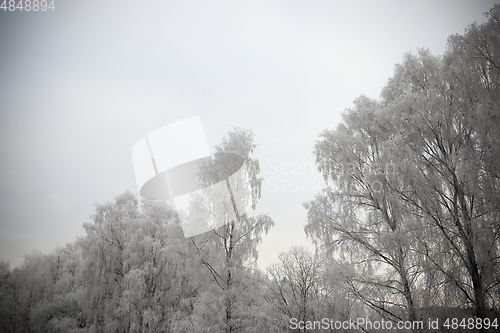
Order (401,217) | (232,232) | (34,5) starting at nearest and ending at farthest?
(401,217) → (232,232) → (34,5)

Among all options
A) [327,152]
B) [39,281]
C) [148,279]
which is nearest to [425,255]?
[327,152]

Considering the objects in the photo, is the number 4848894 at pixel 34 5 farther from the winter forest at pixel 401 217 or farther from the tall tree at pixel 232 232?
the winter forest at pixel 401 217

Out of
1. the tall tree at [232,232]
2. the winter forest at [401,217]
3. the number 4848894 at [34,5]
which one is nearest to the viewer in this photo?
the winter forest at [401,217]

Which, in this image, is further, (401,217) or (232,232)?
(232,232)

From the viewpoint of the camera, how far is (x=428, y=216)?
19.6ft

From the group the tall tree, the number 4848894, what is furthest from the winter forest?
the number 4848894

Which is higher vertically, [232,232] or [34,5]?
[34,5]

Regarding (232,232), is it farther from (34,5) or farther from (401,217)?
(34,5)

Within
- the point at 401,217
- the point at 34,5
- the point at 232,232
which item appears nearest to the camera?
the point at 401,217

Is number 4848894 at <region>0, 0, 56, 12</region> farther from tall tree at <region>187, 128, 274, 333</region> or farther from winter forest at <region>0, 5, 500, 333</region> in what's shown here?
winter forest at <region>0, 5, 500, 333</region>

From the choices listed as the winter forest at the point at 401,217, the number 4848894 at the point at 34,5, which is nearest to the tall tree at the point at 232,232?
the winter forest at the point at 401,217

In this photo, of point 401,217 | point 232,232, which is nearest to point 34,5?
point 232,232

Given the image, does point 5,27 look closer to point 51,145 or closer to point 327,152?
point 51,145

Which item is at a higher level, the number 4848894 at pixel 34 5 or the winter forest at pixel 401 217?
the number 4848894 at pixel 34 5
